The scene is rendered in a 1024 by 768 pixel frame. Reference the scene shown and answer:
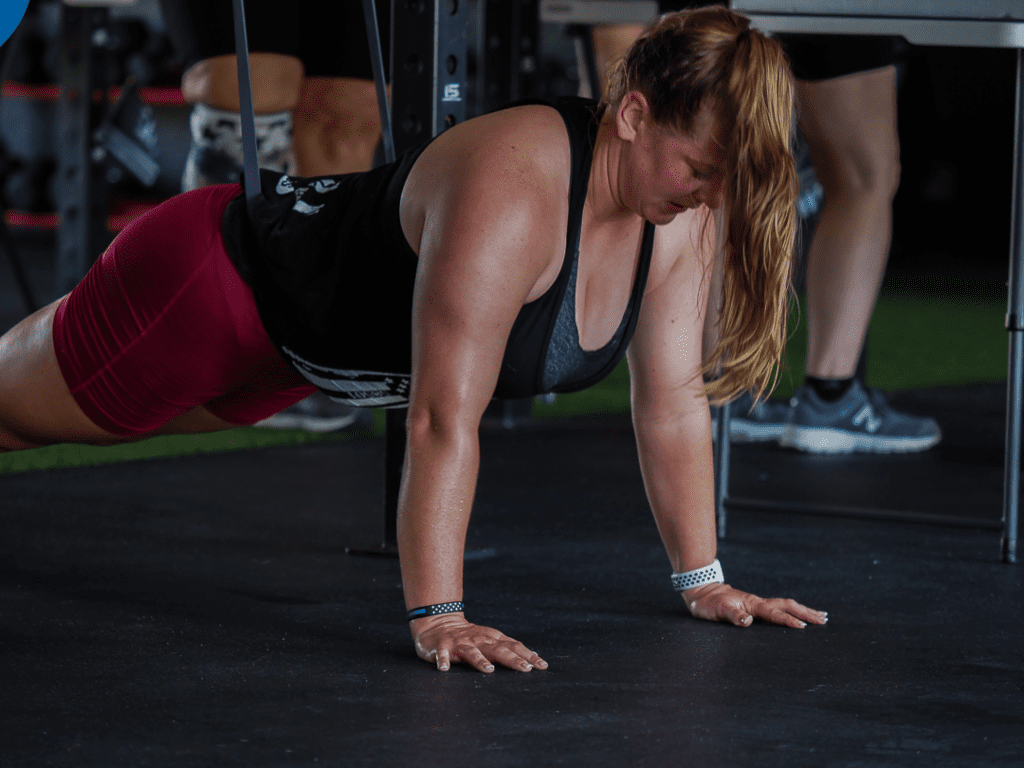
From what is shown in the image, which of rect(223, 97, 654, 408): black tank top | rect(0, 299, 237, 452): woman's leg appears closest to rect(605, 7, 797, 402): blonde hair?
rect(223, 97, 654, 408): black tank top

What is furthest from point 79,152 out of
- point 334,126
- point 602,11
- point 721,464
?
point 721,464

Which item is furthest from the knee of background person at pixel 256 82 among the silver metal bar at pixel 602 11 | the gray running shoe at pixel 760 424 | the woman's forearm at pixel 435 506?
the woman's forearm at pixel 435 506

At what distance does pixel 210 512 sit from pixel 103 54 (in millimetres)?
2290

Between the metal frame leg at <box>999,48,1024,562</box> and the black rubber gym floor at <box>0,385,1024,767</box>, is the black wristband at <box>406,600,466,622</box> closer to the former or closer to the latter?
the black rubber gym floor at <box>0,385,1024,767</box>

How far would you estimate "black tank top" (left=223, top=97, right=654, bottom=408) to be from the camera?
1.48 meters

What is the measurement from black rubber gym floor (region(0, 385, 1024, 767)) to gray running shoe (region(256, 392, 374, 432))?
A: 322mm

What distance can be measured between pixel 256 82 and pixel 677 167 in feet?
4.28

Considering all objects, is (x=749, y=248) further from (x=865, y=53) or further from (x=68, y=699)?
(x=865, y=53)

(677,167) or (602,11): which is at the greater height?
(602,11)

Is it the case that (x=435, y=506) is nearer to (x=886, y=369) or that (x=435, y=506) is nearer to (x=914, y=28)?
(x=914, y=28)

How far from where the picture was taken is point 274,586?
68.7 inches

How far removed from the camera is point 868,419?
277 cm

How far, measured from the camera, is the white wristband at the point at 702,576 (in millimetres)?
1631

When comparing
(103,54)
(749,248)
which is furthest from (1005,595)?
(103,54)
